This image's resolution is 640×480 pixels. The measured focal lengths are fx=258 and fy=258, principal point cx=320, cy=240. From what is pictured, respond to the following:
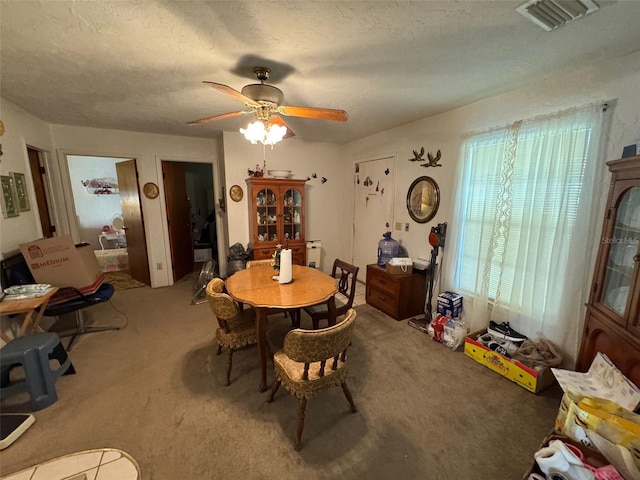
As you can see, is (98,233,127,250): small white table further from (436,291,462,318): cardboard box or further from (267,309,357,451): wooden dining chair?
(436,291,462,318): cardboard box

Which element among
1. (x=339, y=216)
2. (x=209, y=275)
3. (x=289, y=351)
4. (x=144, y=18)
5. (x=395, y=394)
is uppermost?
(x=144, y=18)

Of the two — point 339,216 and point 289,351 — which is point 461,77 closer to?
point 289,351

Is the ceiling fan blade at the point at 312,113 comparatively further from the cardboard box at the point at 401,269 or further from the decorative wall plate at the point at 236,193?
the decorative wall plate at the point at 236,193

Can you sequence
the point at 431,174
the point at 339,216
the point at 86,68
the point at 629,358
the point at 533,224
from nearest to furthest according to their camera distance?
the point at 629,358 < the point at 86,68 < the point at 533,224 < the point at 431,174 < the point at 339,216

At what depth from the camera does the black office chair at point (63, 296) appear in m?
2.26

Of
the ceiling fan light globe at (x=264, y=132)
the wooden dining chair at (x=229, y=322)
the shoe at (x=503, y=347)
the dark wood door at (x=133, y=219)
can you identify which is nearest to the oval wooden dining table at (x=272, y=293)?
the wooden dining chair at (x=229, y=322)

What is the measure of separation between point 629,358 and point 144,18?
319 cm

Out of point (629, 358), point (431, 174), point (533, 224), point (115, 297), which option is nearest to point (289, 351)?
point (629, 358)

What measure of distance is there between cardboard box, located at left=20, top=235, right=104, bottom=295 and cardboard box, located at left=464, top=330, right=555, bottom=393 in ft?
12.4

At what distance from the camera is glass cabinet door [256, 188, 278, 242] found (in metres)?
3.78

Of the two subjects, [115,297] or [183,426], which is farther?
[115,297]

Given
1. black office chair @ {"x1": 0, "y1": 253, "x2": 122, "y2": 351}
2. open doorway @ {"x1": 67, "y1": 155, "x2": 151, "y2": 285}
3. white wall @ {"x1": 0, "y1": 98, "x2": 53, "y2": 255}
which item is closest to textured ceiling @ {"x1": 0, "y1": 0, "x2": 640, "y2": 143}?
white wall @ {"x1": 0, "y1": 98, "x2": 53, "y2": 255}

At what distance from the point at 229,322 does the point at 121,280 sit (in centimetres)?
356

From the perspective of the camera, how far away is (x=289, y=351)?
145cm
